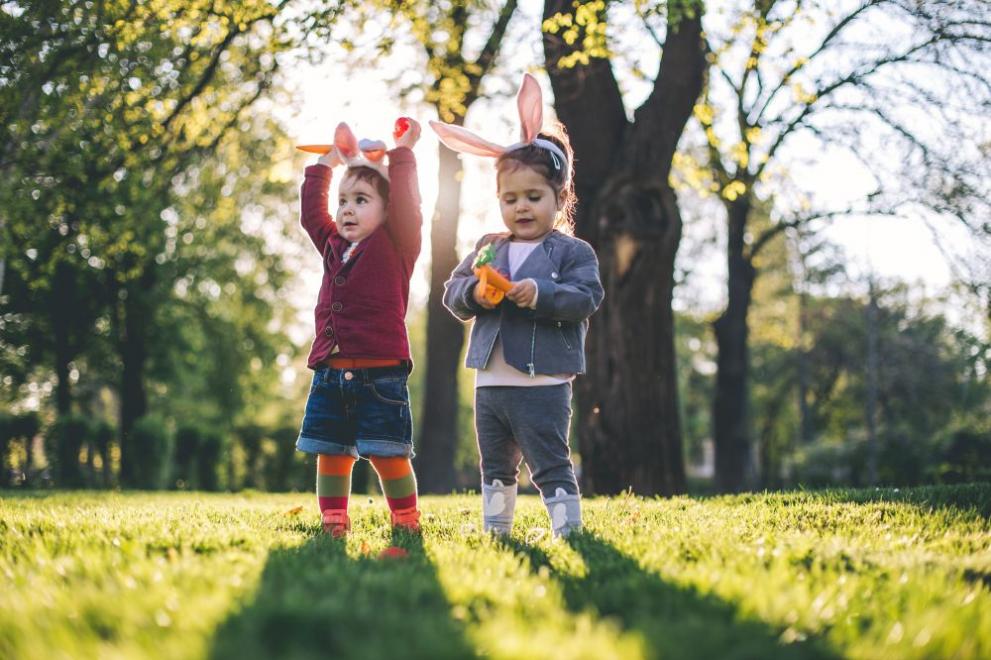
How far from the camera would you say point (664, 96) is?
26.7 ft

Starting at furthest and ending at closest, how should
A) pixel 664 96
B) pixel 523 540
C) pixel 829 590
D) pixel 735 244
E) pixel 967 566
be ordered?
pixel 735 244, pixel 664 96, pixel 523 540, pixel 967 566, pixel 829 590

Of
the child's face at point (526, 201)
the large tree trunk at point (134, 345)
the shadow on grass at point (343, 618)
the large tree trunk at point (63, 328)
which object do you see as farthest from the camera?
the large tree trunk at point (63, 328)

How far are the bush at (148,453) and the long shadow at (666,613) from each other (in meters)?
11.4

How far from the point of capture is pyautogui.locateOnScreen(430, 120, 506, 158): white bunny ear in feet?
14.4

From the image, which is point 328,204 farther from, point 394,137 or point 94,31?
point 94,31

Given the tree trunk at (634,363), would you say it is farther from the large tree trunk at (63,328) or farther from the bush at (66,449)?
the large tree trunk at (63,328)

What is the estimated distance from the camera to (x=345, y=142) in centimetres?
456

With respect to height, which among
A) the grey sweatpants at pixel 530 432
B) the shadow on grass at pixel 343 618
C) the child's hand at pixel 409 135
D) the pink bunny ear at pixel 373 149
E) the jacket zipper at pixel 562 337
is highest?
the child's hand at pixel 409 135

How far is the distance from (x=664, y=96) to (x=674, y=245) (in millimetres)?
1464

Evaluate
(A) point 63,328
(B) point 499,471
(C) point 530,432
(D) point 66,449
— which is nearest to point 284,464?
(D) point 66,449

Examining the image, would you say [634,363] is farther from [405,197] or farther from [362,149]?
[362,149]

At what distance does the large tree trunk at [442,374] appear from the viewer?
12.5m

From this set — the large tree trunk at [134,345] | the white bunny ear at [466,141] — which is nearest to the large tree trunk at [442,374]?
the white bunny ear at [466,141]

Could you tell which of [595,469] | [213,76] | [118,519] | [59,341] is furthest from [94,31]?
[59,341]
